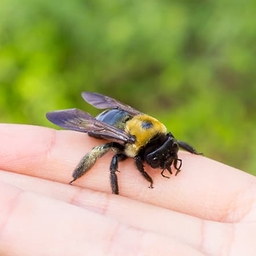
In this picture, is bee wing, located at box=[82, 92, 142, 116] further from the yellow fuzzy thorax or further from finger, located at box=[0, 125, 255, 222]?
finger, located at box=[0, 125, 255, 222]

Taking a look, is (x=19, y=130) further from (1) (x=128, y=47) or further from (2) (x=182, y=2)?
(2) (x=182, y=2)

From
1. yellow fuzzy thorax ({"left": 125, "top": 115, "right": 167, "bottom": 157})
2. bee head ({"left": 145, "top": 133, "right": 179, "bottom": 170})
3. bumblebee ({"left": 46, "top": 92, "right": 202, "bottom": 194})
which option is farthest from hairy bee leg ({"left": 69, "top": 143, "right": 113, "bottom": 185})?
bee head ({"left": 145, "top": 133, "right": 179, "bottom": 170})

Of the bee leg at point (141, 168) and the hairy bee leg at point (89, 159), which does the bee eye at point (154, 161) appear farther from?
the hairy bee leg at point (89, 159)

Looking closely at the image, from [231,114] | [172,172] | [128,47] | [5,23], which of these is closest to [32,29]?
[5,23]

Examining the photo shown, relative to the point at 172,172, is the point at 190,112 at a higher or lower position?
lower

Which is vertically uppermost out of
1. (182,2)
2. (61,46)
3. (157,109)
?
(182,2)
